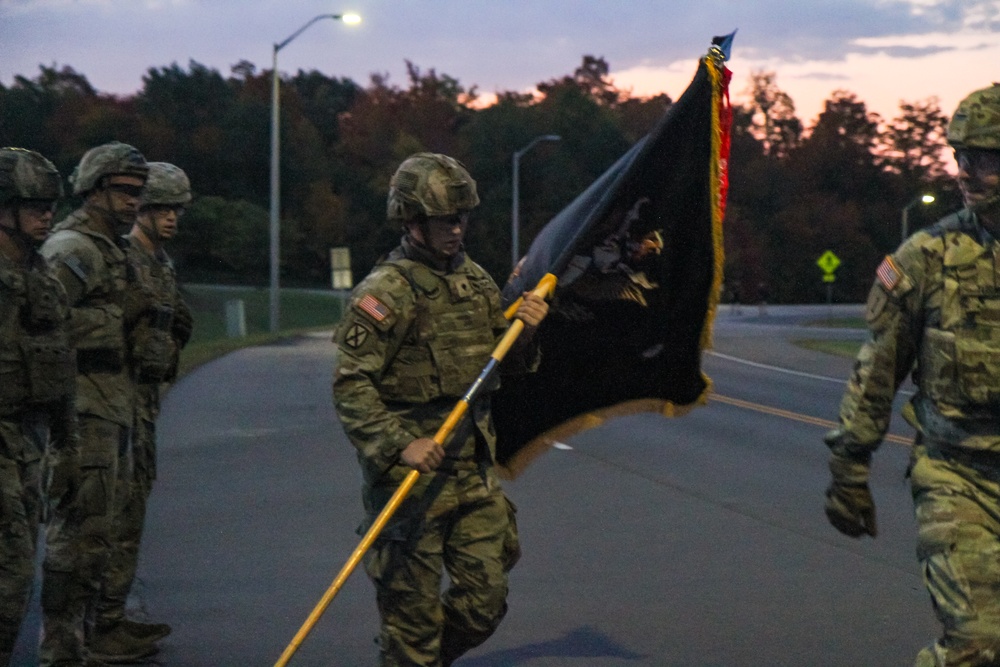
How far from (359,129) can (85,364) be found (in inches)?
3343

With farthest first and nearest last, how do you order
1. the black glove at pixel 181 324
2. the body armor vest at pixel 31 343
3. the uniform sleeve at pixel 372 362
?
the black glove at pixel 181 324
the body armor vest at pixel 31 343
the uniform sleeve at pixel 372 362

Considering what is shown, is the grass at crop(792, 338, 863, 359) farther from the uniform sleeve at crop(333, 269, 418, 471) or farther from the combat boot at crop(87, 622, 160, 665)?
the uniform sleeve at crop(333, 269, 418, 471)

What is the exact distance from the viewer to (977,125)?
4.09 metres

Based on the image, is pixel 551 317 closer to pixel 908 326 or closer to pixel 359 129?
pixel 908 326

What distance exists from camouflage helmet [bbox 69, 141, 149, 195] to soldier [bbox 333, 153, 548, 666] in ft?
4.16

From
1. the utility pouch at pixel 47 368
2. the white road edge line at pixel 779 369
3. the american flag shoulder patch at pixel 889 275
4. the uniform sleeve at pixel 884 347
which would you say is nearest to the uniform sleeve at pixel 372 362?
the utility pouch at pixel 47 368

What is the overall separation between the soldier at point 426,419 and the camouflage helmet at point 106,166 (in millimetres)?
1267

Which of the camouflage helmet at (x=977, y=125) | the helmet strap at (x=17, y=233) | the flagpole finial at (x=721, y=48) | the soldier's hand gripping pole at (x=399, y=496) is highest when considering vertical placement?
the flagpole finial at (x=721, y=48)

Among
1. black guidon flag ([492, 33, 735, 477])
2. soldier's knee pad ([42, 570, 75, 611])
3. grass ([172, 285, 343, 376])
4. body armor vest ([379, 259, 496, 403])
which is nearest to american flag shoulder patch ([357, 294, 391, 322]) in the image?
body armor vest ([379, 259, 496, 403])

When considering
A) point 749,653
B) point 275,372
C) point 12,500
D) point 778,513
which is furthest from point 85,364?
point 275,372

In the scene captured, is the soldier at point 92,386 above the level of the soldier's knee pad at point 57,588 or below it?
above

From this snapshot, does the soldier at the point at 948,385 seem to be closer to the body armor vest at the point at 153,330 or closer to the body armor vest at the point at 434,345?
the body armor vest at the point at 434,345

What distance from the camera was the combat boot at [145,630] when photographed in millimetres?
6098

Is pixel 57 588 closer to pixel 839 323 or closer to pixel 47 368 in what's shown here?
pixel 47 368
